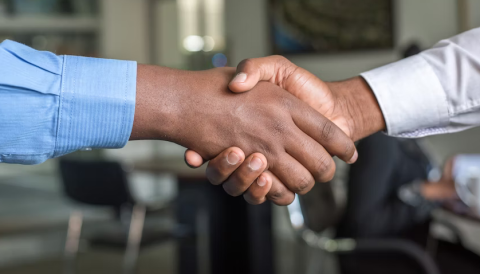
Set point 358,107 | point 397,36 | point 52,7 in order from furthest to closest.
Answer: point 52,7, point 397,36, point 358,107

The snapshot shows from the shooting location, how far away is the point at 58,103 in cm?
96

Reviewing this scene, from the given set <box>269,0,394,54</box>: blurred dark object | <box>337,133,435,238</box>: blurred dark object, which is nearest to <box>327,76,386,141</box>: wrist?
<box>337,133,435,238</box>: blurred dark object

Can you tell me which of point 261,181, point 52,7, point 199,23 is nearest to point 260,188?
point 261,181

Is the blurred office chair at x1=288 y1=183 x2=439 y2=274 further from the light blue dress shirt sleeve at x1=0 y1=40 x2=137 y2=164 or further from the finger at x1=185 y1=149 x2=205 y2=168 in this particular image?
the light blue dress shirt sleeve at x1=0 y1=40 x2=137 y2=164

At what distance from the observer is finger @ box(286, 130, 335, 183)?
1165mm

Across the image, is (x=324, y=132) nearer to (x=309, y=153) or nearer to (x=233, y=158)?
(x=309, y=153)

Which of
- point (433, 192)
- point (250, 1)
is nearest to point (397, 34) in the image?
point (250, 1)

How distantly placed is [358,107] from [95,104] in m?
0.62

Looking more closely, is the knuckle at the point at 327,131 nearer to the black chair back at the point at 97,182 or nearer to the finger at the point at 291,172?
the finger at the point at 291,172

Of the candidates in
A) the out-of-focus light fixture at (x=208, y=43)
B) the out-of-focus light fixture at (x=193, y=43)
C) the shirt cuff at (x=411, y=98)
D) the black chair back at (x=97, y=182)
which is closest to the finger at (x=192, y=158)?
the shirt cuff at (x=411, y=98)

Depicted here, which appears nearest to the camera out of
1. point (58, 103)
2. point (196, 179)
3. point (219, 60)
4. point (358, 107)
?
point (58, 103)

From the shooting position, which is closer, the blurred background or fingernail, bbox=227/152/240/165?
fingernail, bbox=227/152/240/165

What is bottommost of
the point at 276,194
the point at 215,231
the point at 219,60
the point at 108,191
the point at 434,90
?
the point at 215,231

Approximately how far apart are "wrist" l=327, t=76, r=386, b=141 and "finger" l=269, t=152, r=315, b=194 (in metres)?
0.17
